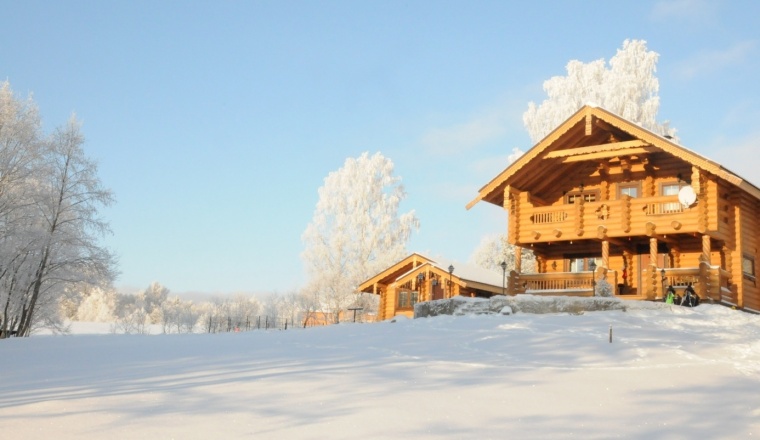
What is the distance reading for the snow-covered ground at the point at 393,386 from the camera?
8.96 m

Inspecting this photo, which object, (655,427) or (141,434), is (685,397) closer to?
(655,427)

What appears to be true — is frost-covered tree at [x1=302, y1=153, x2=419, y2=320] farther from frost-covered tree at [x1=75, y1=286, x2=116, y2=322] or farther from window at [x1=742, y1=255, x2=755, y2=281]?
frost-covered tree at [x1=75, y1=286, x2=116, y2=322]

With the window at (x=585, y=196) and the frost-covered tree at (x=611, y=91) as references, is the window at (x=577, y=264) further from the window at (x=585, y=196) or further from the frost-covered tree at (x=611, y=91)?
the frost-covered tree at (x=611, y=91)

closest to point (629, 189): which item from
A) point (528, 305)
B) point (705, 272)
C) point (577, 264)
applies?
point (577, 264)

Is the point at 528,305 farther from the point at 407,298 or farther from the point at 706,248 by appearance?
the point at 407,298

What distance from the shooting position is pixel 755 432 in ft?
30.2

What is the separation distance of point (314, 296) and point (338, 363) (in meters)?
43.3

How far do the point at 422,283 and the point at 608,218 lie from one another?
53.0 ft

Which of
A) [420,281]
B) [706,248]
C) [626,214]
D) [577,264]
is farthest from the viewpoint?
[420,281]

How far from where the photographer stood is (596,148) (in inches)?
1080

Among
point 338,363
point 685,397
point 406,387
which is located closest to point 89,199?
point 338,363

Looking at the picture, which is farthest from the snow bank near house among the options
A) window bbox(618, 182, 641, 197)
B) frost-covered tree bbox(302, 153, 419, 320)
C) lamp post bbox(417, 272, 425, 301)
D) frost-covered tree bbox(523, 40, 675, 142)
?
frost-covered tree bbox(302, 153, 419, 320)

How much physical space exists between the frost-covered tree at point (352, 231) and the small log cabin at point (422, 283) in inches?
436

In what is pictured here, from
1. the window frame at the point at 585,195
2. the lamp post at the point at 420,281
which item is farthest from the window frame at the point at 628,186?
the lamp post at the point at 420,281
